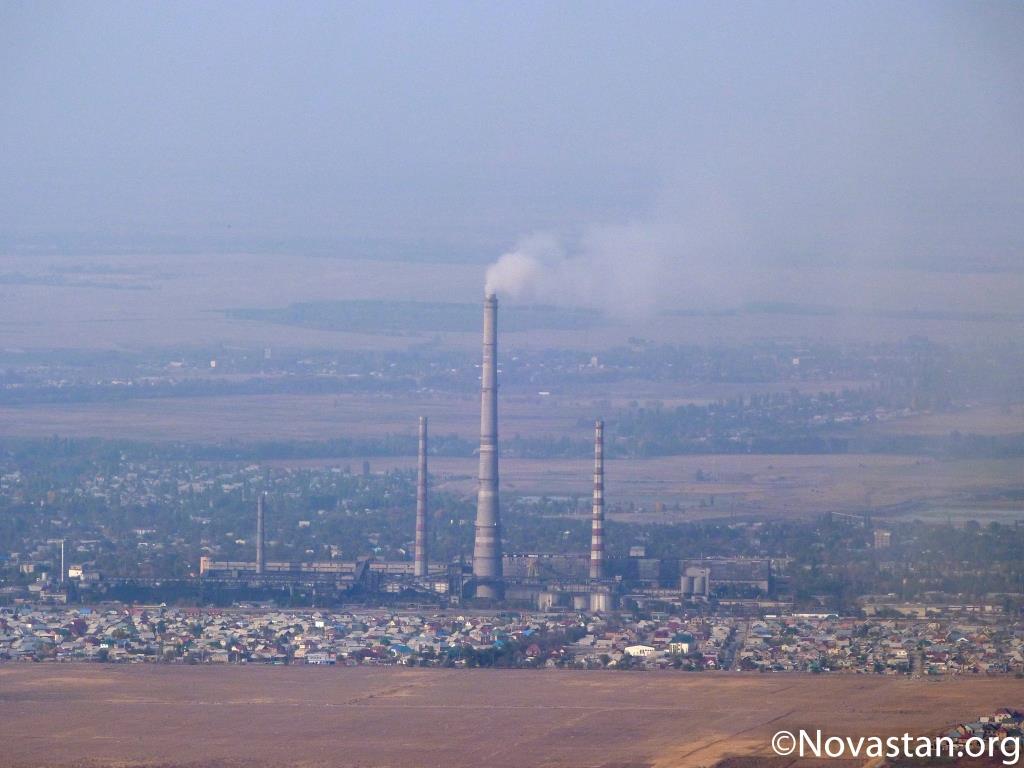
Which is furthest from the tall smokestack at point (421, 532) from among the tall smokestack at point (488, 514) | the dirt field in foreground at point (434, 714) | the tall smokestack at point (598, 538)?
the dirt field in foreground at point (434, 714)

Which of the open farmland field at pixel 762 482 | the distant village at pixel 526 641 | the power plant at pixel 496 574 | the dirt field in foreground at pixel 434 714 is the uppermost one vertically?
the open farmland field at pixel 762 482

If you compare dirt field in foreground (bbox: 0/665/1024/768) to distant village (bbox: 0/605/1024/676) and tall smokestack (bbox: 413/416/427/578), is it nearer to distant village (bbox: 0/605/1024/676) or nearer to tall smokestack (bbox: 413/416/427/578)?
distant village (bbox: 0/605/1024/676)

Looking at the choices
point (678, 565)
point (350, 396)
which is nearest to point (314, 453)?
point (350, 396)

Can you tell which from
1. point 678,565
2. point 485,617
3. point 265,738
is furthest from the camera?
point 678,565

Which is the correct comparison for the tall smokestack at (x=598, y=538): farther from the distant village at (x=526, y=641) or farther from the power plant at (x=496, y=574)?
the distant village at (x=526, y=641)

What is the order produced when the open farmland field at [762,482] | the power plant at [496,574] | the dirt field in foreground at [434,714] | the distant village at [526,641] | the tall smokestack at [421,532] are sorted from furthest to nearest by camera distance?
the open farmland field at [762,482]
the tall smokestack at [421,532]
the power plant at [496,574]
the distant village at [526,641]
the dirt field in foreground at [434,714]

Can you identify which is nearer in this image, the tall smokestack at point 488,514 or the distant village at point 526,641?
the distant village at point 526,641

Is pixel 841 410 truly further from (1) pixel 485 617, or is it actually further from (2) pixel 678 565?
(1) pixel 485 617
